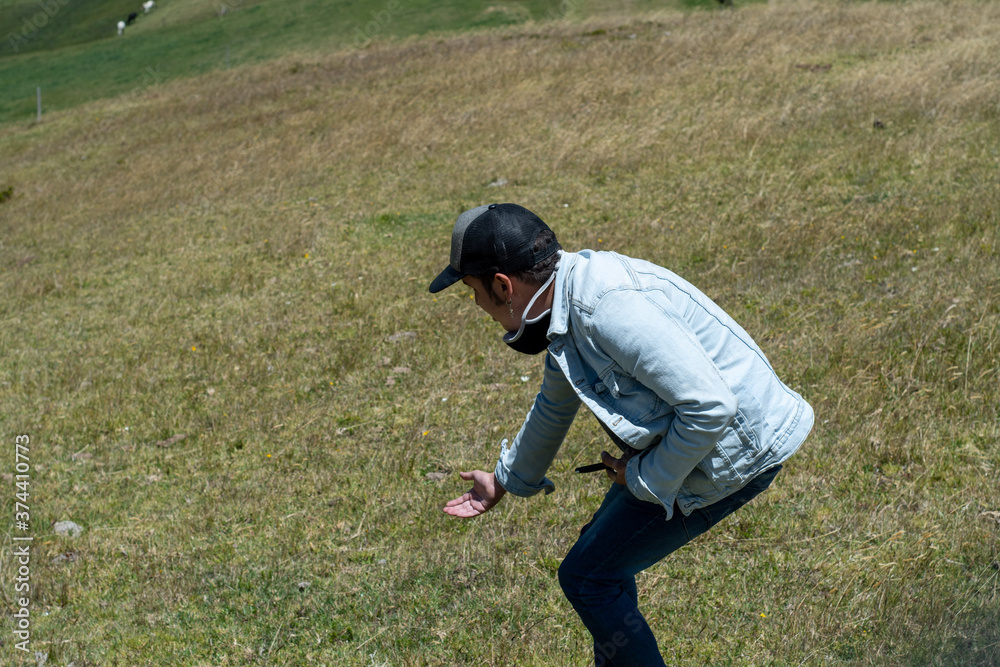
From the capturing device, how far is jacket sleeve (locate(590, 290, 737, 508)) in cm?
229

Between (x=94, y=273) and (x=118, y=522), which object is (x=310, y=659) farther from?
(x=94, y=273)

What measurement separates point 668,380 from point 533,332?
557 millimetres

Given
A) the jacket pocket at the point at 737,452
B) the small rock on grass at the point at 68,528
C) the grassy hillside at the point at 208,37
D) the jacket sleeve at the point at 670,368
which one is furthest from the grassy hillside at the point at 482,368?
the grassy hillside at the point at 208,37

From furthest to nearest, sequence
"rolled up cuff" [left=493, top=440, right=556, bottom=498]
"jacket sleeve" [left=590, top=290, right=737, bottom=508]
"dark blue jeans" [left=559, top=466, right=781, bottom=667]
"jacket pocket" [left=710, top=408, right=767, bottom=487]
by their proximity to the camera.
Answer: "rolled up cuff" [left=493, top=440, right=556, bottom=498] < "dark blue jeans" [left=559, top=466, right=781, bottom=667] < "jacket pocket" [left=710, top=408, right=767, bottom=487] < "jacket sleeve" [left=590, top=290, right=737, bottom=508]

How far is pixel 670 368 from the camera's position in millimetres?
2295

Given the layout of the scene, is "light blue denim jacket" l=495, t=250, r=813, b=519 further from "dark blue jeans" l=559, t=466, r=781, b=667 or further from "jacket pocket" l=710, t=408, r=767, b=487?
"dark blue jeans" l=559, t=466, r=781, b=667

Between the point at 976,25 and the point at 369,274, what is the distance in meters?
15.4

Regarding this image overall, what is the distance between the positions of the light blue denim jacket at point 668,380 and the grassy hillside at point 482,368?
66.2 inches

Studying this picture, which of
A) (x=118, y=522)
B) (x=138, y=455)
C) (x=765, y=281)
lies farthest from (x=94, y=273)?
(x=765, y=281)

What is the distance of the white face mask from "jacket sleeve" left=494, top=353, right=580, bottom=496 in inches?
6.4

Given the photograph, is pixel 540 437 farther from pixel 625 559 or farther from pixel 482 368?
pixel 482 368

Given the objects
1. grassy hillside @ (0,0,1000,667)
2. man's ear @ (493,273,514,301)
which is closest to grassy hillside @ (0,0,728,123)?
grassy hillside @ (0,0,1000,667)

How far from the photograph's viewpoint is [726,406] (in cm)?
229

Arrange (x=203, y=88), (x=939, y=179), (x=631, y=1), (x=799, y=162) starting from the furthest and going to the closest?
1. (x=631, y=1)
2. (x=203, y=88)
3. (x=799, y=162)
4. (x=939, y=179)
